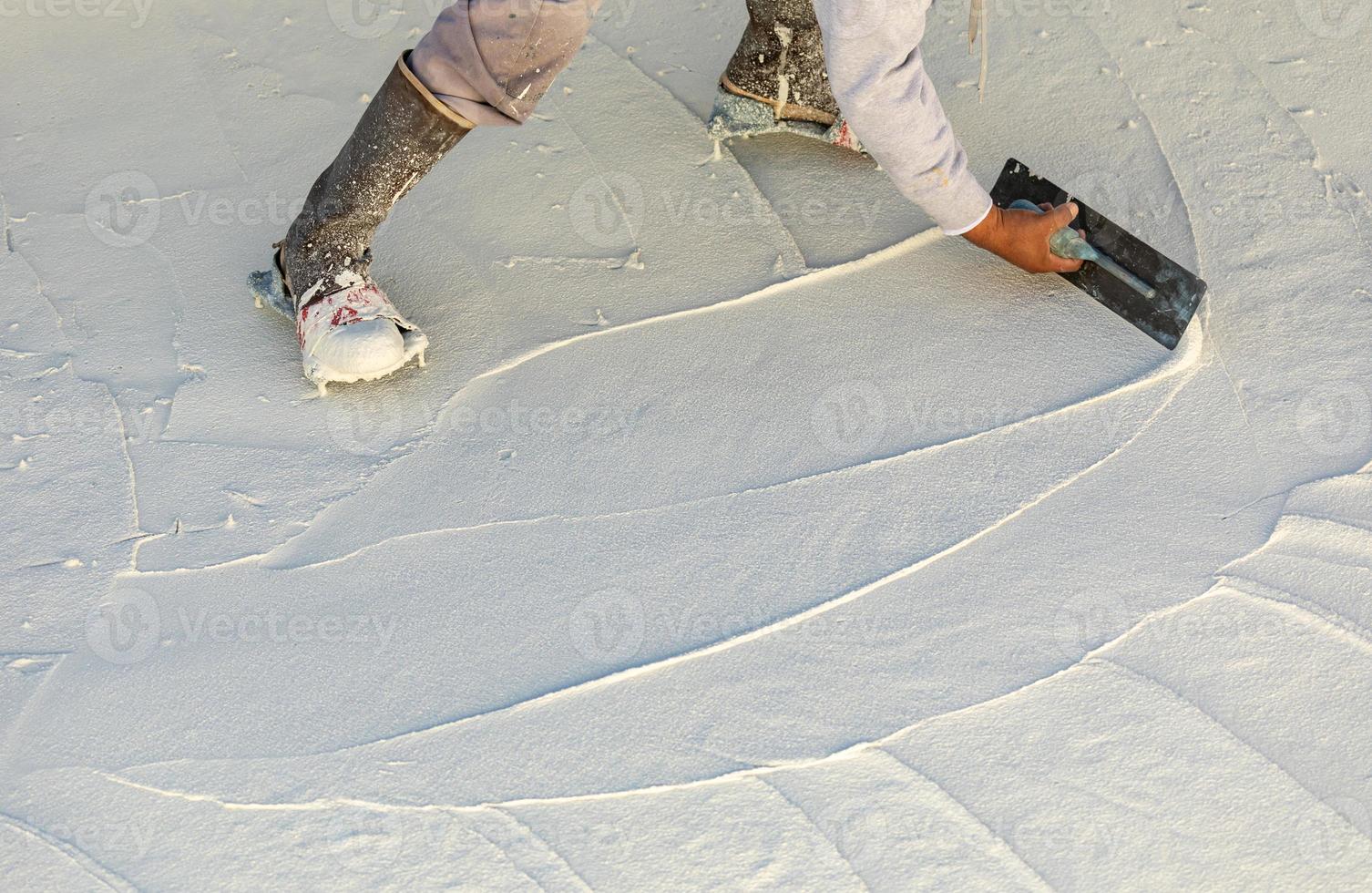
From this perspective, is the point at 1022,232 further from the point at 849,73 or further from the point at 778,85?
the point at 778,85

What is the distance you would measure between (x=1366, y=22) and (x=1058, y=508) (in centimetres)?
154

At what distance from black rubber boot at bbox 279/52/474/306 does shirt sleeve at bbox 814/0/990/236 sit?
1.99 feet

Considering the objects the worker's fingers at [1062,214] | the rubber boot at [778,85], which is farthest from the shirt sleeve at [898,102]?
the rubber boot at [778,85]

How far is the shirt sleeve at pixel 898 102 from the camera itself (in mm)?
1761

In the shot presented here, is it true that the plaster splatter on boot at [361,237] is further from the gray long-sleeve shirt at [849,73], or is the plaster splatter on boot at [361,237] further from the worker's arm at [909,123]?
the worker's arm at [909,123]

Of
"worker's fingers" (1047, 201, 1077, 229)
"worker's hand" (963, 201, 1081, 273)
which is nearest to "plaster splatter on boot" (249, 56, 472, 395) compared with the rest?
"worker's hand" (963, 201, 1081, 273)

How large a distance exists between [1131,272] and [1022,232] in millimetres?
193

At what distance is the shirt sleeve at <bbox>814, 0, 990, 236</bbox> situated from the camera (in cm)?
176

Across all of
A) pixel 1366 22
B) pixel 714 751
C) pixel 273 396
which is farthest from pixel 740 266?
pixel 1366 22

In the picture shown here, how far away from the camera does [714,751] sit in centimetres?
161

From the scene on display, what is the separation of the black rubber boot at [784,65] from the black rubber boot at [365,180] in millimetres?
687

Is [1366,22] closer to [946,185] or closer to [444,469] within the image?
[946,185]

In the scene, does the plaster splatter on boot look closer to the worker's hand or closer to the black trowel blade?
the worker's hand

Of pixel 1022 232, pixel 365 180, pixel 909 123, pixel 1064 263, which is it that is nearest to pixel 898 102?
pixel 909 123
